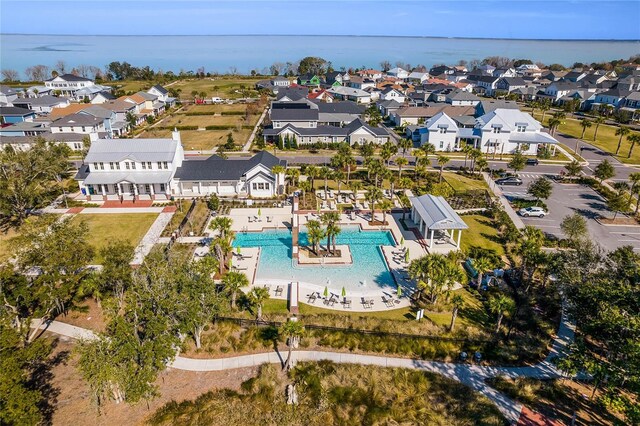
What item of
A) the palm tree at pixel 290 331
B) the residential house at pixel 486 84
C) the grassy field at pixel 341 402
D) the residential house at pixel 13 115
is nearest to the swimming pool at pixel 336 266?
the palm tree at pixel 290 331

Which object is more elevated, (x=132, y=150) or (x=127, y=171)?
(x=132, y=150)

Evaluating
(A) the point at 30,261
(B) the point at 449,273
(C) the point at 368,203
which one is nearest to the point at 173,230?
(A) the point at 30,261

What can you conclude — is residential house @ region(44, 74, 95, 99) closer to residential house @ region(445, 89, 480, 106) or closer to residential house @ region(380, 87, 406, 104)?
residential house @ region(380, 87, 406, 104)

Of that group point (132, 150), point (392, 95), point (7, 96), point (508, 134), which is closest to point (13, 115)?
point (7, 96)

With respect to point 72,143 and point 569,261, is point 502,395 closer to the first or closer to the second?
point 569,261

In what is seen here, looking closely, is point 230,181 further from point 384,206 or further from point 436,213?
point 436,213
